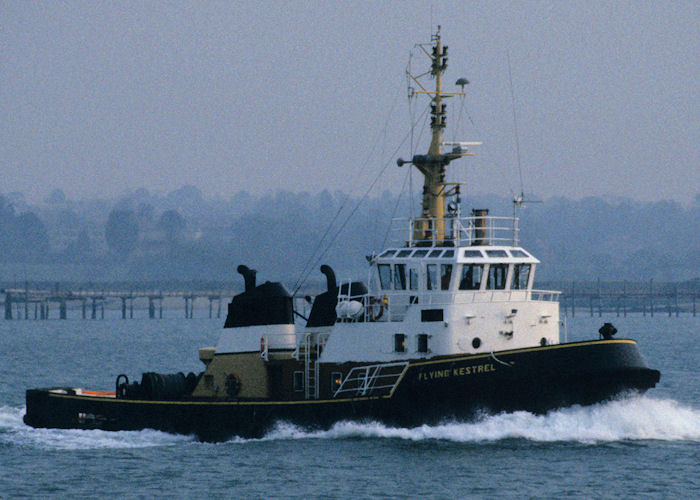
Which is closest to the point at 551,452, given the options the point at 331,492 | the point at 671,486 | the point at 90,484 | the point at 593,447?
the point at 593,447

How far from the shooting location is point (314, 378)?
1271 inches

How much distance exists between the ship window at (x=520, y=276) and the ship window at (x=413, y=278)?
2828 mm

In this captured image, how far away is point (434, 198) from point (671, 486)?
10.5 m

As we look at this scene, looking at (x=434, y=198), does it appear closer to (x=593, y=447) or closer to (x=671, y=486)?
(x=593, y=447)

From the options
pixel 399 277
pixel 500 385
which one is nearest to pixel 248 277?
pixel 399 277

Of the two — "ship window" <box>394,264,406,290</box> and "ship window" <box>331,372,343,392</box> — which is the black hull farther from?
"ship window" <box>394,264,406,290</box>

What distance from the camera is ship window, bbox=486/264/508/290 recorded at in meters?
31.0

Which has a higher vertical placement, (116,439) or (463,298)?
(463,298)

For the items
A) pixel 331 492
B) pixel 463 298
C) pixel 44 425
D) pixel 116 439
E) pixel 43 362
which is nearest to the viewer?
pixel 331 492

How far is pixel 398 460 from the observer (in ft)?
93.0

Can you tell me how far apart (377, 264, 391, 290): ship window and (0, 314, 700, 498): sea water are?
4.23 meters

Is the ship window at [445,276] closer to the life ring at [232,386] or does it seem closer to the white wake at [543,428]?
the white wake at [543,428]

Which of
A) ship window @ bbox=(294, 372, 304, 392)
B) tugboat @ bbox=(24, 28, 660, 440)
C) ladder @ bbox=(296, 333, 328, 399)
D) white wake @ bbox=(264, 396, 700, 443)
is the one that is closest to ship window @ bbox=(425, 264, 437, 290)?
tugboat @ bbox=(24, 28, 660, 440)

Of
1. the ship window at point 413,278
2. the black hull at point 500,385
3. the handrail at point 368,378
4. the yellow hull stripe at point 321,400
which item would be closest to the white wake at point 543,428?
the black hull at point 500,385
